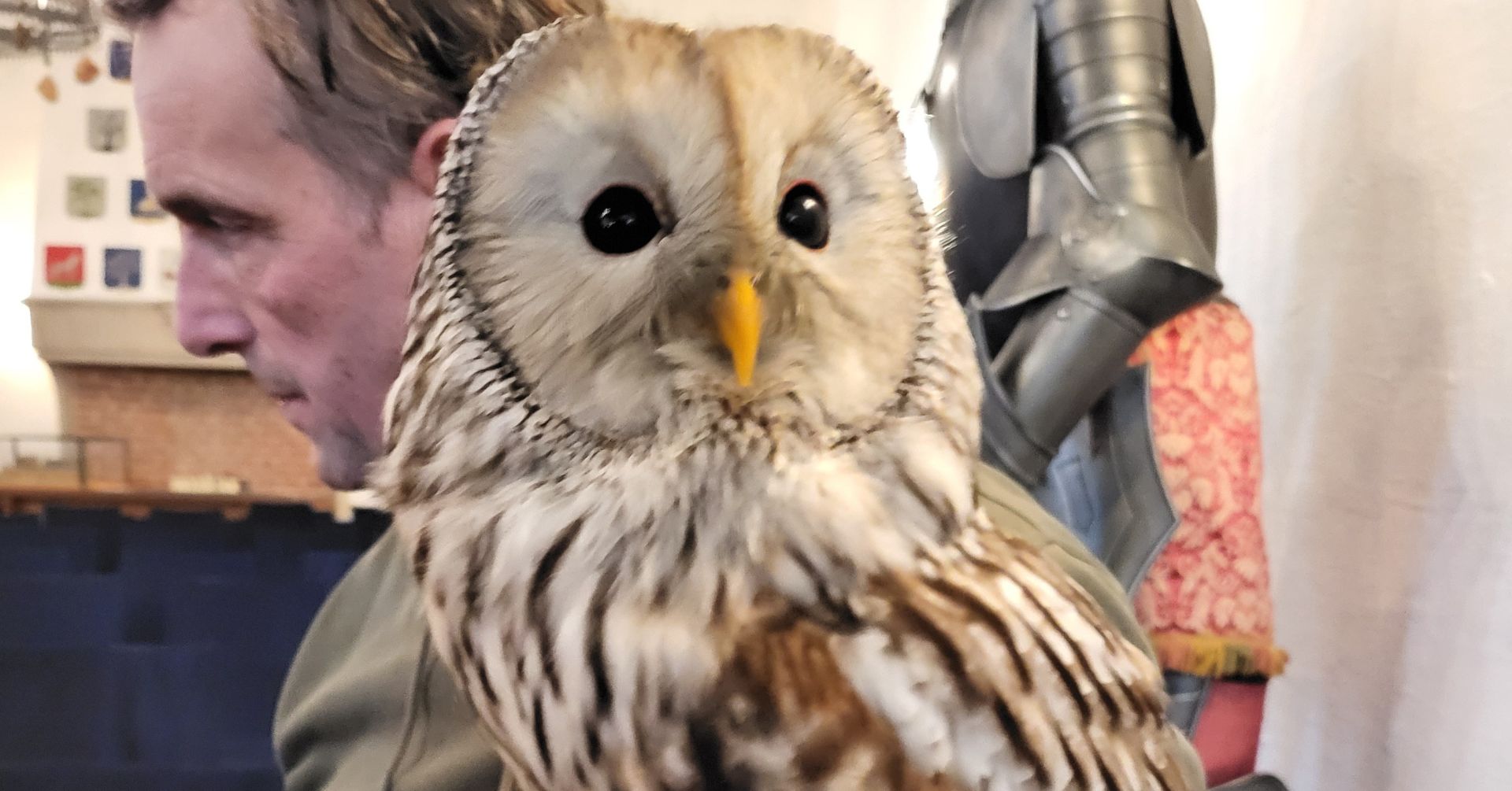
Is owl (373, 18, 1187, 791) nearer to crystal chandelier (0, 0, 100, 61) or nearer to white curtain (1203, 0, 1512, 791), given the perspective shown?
white curtain (1203, 0, 1512, 791)

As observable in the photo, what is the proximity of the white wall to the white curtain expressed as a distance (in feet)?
8.73

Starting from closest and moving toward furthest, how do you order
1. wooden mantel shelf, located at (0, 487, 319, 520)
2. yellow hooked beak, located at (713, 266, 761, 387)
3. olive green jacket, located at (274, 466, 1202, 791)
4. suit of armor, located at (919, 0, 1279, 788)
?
yellow hooked beak, located at (713, 266, 761, 387) → olive green jacket, located at (274, 466, 1202, 791) → suit of armor, located at (919, 0, 1279, 788) → wooden mantel shelf, located at (0, 487, 319, 520)

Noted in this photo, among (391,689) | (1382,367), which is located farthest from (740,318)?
(1382,367)

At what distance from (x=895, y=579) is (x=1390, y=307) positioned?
2.65 feet

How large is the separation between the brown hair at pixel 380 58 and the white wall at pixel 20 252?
2281mm

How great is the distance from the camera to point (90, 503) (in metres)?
1.93

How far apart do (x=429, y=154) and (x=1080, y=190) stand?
551 mm

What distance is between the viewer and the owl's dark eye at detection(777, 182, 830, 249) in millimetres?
344

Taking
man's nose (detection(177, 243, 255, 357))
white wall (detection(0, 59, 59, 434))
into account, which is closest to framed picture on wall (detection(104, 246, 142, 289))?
white wall (detection(0, 59, 59, 434))

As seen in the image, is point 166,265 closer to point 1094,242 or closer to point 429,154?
point 429,154

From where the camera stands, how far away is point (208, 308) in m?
0.67

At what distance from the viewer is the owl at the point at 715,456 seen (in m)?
0.32

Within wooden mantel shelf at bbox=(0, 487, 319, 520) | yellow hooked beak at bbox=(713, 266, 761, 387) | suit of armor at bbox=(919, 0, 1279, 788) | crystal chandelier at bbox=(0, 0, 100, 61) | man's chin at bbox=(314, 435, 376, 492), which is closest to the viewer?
yellow hooked beak at bbox=(713, 266, 761, 387)

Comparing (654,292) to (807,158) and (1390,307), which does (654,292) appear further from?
(1390,307)
